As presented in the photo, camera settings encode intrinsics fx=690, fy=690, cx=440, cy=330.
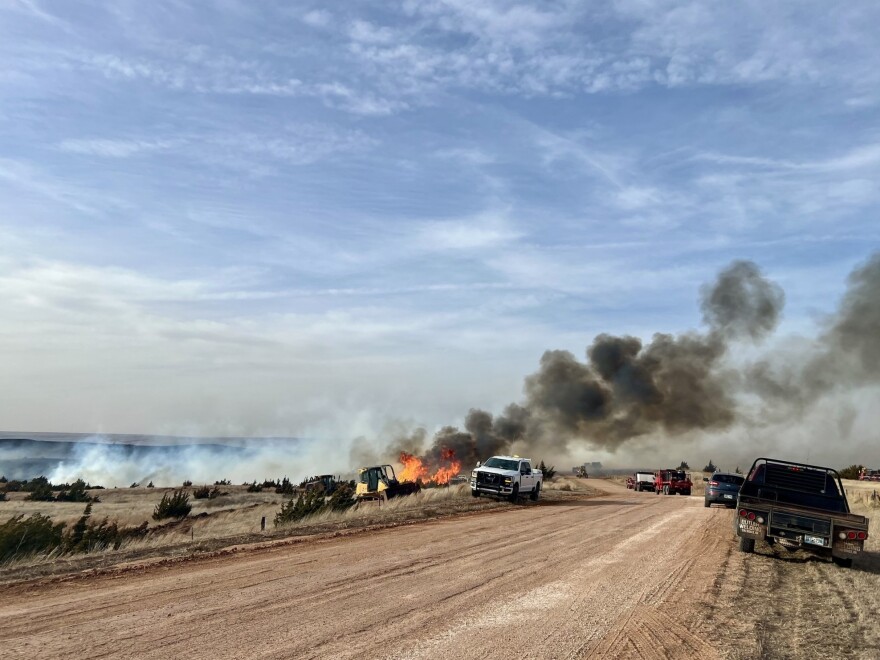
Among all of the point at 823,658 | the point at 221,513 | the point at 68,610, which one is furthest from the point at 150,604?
the point at 221,513

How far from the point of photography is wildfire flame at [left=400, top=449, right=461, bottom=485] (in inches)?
1897

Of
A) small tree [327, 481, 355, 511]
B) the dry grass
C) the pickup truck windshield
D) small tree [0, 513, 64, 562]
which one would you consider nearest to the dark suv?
the pickup truck windshield

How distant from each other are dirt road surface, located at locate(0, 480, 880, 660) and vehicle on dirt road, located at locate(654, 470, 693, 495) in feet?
104

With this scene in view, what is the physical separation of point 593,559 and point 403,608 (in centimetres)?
558

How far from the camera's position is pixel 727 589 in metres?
10.2

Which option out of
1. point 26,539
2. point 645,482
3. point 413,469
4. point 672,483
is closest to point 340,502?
point 26,539

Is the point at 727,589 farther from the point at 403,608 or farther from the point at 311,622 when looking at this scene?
the point at 311,622

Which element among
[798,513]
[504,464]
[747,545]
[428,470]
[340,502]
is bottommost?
[747,545]

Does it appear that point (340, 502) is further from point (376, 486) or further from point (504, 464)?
point (504, 464)

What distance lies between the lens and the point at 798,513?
13234mm

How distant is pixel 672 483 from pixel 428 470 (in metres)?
→ 17.2

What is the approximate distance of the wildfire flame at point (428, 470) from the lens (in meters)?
48.2

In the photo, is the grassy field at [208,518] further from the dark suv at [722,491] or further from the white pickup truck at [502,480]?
the dark suv at [722,491]

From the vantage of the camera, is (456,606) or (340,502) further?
(340,502)
